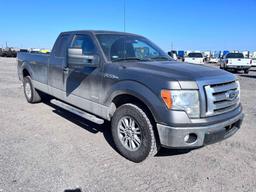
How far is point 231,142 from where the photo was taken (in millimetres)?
4477

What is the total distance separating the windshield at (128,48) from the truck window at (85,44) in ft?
0.59

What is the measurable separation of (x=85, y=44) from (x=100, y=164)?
2.30 m

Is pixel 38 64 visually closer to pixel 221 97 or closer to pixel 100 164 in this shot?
pixel 100 164

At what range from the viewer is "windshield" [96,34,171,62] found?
4270 millimetres

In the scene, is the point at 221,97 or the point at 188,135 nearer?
the point at 188,135

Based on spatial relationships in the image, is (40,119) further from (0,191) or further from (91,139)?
(0,191)

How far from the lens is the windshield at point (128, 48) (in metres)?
4.27

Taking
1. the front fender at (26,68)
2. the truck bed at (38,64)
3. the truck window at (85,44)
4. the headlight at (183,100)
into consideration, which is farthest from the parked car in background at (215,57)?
the headlight at (183,100)

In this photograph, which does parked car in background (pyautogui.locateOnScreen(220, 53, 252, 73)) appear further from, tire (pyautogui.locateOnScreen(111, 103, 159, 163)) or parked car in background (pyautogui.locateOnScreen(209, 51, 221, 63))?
tire (pyautogui.locateOnScreen(111, 103, 159, 163))

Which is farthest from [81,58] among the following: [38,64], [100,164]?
[38,64]

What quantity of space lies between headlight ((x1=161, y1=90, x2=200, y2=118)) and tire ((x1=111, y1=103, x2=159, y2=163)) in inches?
19.1

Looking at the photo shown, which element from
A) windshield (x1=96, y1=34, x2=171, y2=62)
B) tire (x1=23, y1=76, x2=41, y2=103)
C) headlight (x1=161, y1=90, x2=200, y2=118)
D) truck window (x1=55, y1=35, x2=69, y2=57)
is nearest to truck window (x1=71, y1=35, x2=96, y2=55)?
windshield (x1=96, y1=34, x2=171, y2=62)

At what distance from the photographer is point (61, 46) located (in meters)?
5.45

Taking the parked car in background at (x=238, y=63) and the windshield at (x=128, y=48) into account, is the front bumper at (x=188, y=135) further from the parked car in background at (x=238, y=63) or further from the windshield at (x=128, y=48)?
the parked car in background at (x=238, y=63)
